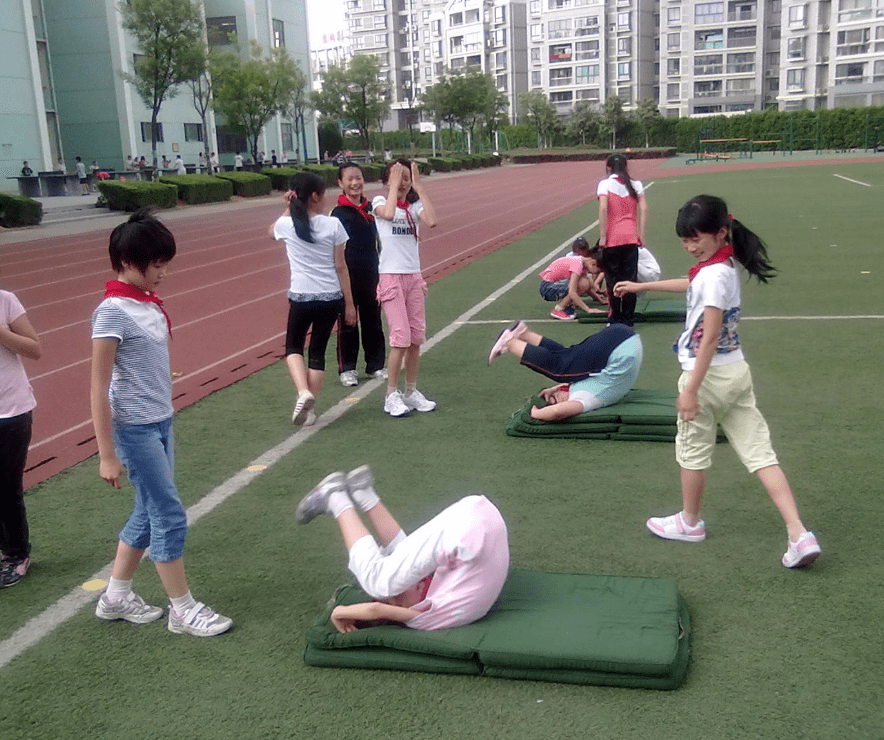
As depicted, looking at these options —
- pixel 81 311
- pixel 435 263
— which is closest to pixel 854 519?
pixel 81 311

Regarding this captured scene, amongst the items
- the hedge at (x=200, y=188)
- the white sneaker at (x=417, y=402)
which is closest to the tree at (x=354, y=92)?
the hedge at (x=200, y=188)

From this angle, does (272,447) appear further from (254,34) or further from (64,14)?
(254,34)

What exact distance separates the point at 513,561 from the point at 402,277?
3006mm

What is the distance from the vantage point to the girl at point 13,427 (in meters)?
4.03

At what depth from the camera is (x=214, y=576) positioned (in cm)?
430

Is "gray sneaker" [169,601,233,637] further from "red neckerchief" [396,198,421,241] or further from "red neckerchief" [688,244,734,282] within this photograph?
"red neckerchief" [396,198,421,241]

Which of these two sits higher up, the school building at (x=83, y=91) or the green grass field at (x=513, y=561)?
the school building at (x=83, y=91)

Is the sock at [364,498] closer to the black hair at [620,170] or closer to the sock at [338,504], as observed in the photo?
the sock at [338,504]

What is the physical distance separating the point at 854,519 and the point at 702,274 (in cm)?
154

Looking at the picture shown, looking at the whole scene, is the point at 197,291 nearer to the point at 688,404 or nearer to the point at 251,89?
the point at 688,404

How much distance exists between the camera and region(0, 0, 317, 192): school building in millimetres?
44344

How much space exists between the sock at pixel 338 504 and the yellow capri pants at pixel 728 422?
4.99 feet

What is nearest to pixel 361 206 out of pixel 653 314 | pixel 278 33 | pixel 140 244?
pixel 653 314

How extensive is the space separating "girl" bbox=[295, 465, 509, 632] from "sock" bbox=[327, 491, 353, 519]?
0.14m
